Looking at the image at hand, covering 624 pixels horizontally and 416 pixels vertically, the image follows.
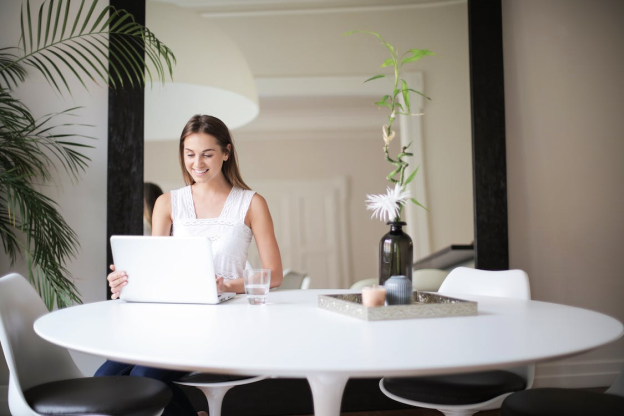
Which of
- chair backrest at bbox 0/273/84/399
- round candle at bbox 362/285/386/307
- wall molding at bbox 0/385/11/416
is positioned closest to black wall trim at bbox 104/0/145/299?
wall molding at bbox 0/385/11/416

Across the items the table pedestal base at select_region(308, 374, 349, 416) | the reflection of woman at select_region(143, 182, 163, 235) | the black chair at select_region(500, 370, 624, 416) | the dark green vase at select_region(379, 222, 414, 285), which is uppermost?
the reflection of woman at select_region(143, 182, 163, 235)

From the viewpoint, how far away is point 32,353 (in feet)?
5.20

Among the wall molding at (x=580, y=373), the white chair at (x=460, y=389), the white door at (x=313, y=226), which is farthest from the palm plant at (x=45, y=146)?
the wall molding at (x=580, y=373)

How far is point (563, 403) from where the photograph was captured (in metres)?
1.44

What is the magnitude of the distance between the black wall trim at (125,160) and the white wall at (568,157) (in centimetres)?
195

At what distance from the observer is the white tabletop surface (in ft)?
2.99

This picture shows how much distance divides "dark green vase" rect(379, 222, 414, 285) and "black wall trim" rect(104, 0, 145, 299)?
65.8 inches

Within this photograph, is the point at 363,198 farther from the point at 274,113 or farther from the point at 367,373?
the point at 367,373

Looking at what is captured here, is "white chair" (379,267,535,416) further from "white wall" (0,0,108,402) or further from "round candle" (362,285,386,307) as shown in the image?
"white wall" (0,0,108,402)

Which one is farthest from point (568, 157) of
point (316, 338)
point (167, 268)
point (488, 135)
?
point (316, 338)

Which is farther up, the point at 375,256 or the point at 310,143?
the point at 310,143

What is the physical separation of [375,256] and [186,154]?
47.6 inches

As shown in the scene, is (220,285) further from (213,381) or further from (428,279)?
Answer: (428,279)

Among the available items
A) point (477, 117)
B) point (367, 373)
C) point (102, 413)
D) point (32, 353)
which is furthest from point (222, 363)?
point (477, 117)
